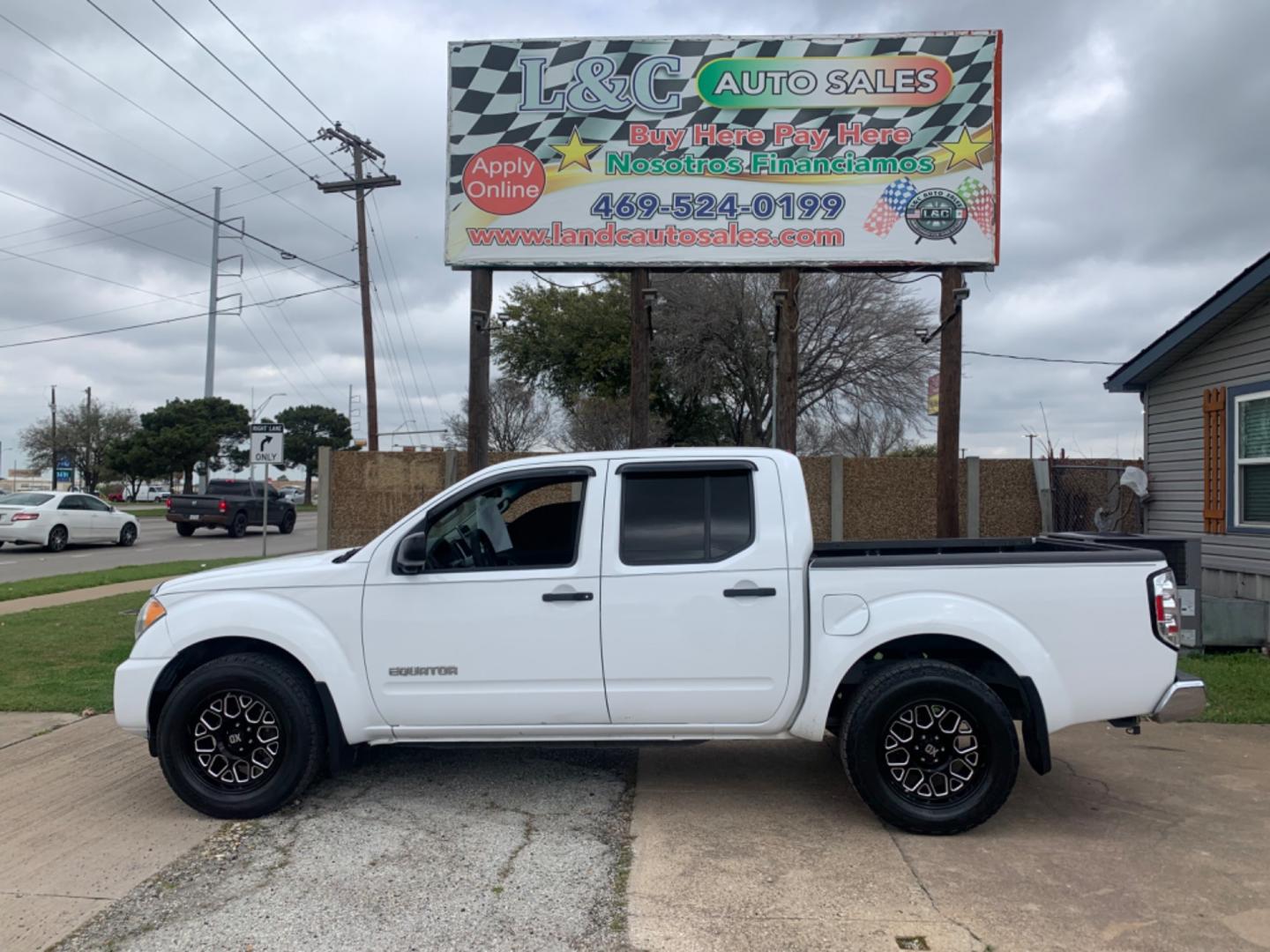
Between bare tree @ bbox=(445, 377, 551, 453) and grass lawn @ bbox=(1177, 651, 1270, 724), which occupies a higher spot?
bare tree @ bbox=(445, 377, 551, 453)

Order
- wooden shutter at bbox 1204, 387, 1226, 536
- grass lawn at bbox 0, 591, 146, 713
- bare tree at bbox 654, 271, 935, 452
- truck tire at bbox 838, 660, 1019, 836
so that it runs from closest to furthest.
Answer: truck tire at bbox 838, 660, 1019, 836 < grass lawn at bbox 0, 591, 146, 713 < wooden shutter at bbox 1204, 387, 1226, 536 < bare tree at bbox 654, 271, 935, 452

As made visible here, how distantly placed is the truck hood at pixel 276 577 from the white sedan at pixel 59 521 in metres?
20.5

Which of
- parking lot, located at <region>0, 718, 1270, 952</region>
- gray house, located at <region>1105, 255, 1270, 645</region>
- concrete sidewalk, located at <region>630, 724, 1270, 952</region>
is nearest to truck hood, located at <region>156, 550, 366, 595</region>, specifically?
parking lot, located at <region>0, 718, 1270, 952</region>

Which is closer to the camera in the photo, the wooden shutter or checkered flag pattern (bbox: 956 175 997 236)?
checkered flag pattern (bbox: 956 175 997 236)

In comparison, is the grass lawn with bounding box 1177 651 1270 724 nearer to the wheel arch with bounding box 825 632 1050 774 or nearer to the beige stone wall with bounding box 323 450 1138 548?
the wheel arch with bounding box 825 632 1050 774

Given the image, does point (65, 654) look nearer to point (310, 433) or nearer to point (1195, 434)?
point (1195, 434)

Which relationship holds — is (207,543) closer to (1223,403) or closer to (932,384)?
(932,384)

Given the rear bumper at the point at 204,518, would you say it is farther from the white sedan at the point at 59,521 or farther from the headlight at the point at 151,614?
the headlight at the point at 151,614

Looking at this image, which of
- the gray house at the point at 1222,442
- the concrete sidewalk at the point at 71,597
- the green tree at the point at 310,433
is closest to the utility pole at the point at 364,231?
the concrete sidewalk at the point at 71,597

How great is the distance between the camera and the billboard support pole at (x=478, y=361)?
9898 millimetres

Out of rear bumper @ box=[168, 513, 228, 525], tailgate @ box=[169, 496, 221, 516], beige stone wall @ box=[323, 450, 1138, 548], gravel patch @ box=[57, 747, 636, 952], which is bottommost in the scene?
gravel patch @ box=[57, 747, 636, 952]

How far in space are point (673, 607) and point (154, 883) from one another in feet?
8.78

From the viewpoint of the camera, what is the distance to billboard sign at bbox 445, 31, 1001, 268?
959cm

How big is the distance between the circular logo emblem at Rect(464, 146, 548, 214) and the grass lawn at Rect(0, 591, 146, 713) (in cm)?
579
